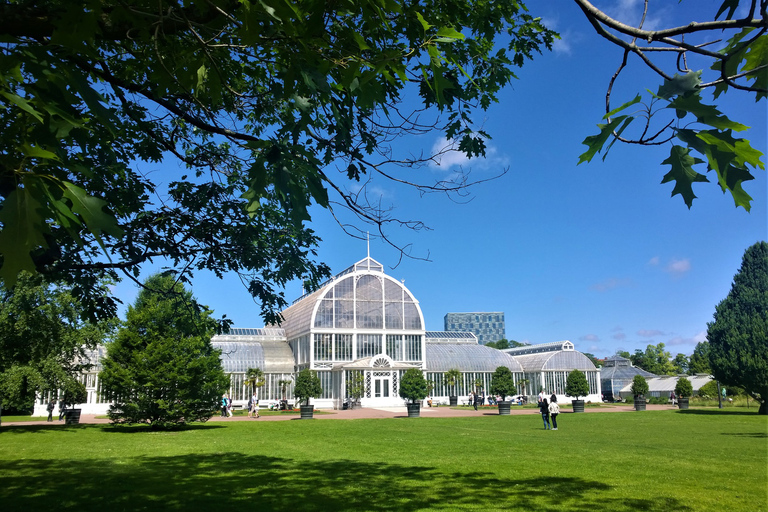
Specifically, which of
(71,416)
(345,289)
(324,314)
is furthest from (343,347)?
(71,416)

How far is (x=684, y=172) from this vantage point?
2197 millimetres

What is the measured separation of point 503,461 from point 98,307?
8114 mm

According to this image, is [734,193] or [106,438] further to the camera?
[106,438]

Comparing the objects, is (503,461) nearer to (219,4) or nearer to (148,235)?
(148,235)

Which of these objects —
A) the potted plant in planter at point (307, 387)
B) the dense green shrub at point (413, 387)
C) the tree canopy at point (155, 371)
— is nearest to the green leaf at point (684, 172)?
the tree canopy at point (155, 371)

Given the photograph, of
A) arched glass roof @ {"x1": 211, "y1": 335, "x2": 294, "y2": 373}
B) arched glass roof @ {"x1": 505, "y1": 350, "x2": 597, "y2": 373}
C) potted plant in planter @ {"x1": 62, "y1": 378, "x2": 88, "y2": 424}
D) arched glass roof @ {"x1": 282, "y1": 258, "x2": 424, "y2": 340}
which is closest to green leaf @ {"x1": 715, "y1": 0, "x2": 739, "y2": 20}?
potted plant in planter @ {"x1": 62, "y1": 378, "x2": 88, "y2": 424}

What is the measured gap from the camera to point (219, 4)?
325 cm

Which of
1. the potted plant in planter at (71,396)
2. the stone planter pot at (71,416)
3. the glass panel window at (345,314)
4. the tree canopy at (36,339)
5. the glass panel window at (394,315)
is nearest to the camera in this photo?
the tree canopy at (36,339)

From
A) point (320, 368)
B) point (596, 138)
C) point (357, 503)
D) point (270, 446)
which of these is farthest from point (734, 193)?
point (320, 368)

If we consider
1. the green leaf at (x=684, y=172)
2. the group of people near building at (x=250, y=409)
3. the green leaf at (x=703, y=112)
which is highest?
the green leaf at (x=703, y=112)

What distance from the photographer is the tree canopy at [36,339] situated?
70.5 ft

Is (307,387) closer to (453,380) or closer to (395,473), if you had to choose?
(453,380)

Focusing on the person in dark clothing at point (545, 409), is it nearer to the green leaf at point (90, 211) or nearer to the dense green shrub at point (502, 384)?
the green leaf at point (90, 211)

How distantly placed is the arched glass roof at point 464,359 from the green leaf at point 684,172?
1894 inches
